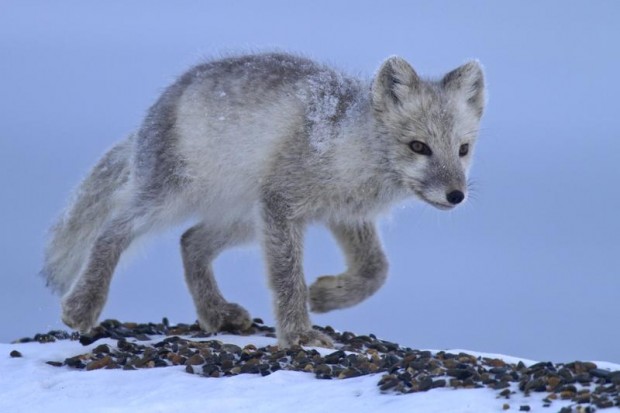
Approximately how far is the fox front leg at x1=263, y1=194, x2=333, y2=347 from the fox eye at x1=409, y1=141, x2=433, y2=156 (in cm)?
103

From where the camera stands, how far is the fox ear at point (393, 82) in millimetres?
9008

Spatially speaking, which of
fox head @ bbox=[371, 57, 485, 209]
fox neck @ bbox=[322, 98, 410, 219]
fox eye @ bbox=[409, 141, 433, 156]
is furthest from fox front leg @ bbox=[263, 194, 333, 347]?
fox eye @ bbox=[409, 141, 433, 156]

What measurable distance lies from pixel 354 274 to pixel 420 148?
1.24 metres

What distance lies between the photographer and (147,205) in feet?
30.7

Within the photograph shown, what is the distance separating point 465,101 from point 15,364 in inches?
152

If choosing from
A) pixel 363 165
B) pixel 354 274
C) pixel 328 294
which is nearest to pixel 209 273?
pixel 328 294

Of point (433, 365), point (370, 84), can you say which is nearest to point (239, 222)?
point (370, 84)

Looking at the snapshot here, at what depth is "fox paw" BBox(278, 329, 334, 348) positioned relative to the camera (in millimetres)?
8500

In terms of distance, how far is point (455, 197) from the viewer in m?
8.39

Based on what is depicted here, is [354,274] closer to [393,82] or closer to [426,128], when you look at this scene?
[426,128]

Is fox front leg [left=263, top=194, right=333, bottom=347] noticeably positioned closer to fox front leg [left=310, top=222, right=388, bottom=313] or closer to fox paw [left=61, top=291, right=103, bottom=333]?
fox front leg [left=310, top=222, right=388, bottom=313]

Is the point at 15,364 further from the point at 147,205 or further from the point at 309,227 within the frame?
the point at 309,227

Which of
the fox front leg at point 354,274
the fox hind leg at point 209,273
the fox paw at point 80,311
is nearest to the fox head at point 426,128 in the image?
the fox front leg at point 354,274

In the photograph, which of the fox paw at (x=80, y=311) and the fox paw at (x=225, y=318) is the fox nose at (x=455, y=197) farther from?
the fox paw at (x=80, y=311)
